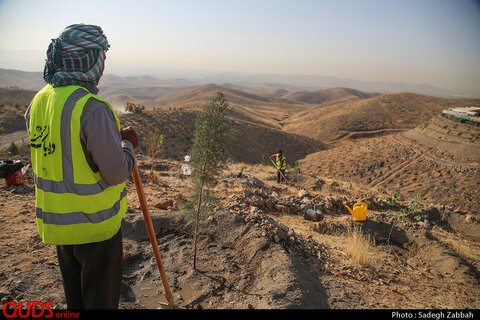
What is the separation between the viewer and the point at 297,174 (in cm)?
1254

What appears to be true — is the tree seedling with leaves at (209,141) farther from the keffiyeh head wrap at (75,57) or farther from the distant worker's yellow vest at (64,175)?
the distant worker's yellow vest at (64,175)

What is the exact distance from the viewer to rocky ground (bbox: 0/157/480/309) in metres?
3.24

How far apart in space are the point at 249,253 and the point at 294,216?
9.79 feet

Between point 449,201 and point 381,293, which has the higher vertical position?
point 381,293

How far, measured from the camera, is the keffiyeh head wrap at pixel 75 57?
69.0 inches

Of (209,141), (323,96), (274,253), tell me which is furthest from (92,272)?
(323,96)

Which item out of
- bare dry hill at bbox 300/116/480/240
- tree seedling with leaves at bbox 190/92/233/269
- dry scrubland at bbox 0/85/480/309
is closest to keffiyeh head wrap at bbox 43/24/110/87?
tree seedling with leaves at bbox 190/92/233/269

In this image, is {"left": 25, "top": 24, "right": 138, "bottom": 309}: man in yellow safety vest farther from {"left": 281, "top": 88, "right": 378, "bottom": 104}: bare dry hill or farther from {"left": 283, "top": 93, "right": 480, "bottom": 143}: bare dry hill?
{"left": 281, "top": 88, "right": 378, "bottom": 104}: bare dry hill

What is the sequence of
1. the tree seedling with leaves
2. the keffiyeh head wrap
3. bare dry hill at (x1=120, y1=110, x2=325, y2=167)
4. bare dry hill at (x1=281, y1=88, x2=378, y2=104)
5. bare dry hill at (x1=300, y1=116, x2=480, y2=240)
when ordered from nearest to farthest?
1. the keffiyeh head wrap
2. the tree seedling with leaves
3. bare dry hill at (x1=300, y1=116, x2=480, y2=240)
4. bare dry hill at (x1=120, y1=110, x2=325, y2=167)
5. bare dry hill at (x1=281, y1=88, x2=378, y2=104)

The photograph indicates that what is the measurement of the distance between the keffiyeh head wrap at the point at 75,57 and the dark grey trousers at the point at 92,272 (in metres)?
1.10

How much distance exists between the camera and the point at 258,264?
386 centimetres

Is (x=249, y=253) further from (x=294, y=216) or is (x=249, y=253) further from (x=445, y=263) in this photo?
(x=445, y=263)

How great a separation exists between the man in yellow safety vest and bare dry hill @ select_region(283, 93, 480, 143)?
3372 cm

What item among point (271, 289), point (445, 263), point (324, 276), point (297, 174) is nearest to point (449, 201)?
point (297, 174)
